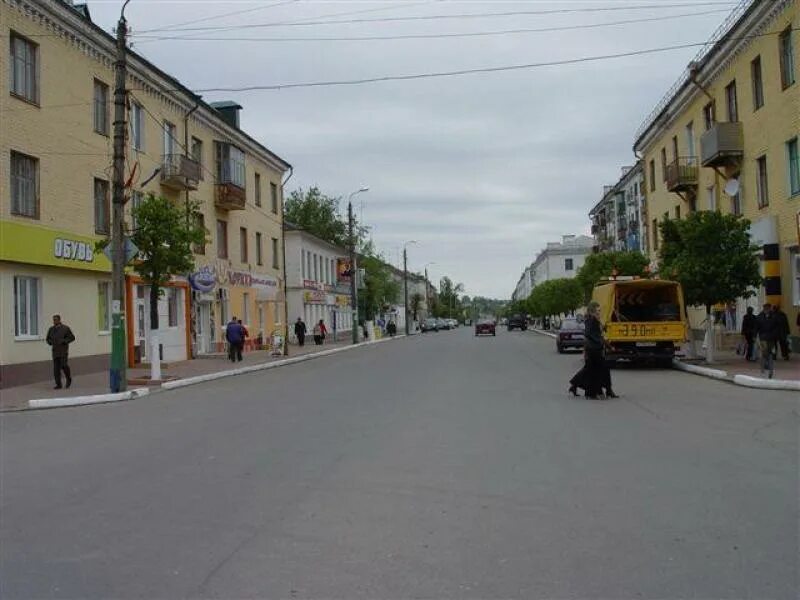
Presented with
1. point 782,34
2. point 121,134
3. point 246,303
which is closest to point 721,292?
point 782,34

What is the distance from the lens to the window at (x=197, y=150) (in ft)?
108

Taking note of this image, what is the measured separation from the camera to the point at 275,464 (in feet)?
28.3

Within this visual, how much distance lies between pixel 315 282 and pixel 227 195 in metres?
24.4

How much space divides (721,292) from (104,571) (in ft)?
65.5

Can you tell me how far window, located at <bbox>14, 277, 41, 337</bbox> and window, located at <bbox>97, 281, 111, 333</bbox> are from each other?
330 cm

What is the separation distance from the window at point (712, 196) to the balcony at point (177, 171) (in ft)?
66.8

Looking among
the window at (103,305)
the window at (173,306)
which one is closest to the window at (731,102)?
the window at (173,306)

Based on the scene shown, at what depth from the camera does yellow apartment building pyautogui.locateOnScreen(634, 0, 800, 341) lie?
23.8 m

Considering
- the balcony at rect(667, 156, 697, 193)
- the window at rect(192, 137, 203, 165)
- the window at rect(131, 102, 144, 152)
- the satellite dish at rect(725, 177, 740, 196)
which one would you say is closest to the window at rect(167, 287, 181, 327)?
the window at rect(192, 137, 203, 165)

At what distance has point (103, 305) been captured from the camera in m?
24.6

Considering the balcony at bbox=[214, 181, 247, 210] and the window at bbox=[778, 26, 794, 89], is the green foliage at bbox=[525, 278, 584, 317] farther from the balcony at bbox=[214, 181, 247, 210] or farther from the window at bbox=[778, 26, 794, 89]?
the window at bbox=[778, 26, 794, 89]

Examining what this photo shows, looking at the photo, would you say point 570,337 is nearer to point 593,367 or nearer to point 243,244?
point 243,244

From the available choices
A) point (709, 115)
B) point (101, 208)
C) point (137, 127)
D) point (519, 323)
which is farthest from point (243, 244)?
point (519, 323)

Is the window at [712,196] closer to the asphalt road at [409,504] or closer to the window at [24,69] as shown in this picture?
the asphalt road at [409,504]
